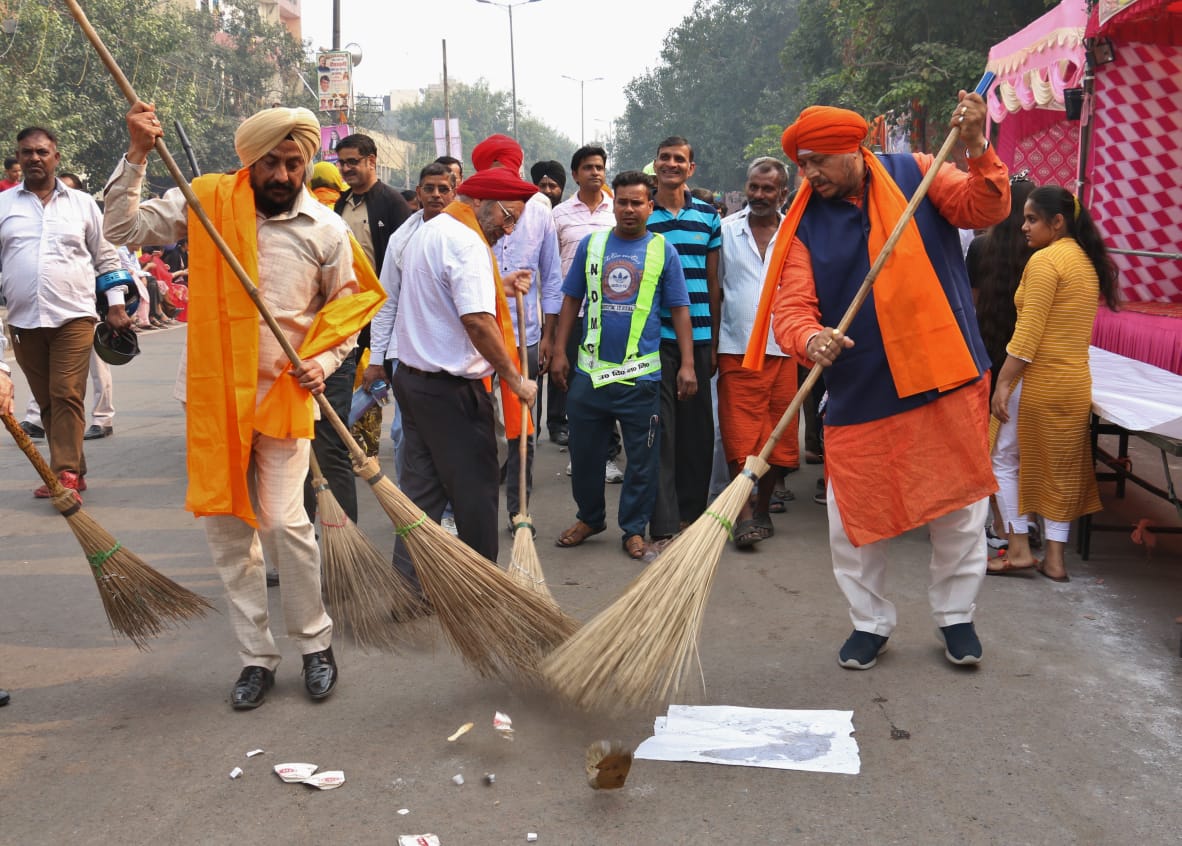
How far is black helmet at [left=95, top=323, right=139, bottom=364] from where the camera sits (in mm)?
6699

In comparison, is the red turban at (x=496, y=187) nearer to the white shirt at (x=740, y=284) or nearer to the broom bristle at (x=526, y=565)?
the broom bristle at (x=526, y=565)

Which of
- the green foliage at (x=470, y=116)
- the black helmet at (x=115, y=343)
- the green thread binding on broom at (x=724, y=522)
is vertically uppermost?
the green foliage at (x=470, y=116)

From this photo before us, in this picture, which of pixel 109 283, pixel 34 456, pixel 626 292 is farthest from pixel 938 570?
pixel 109 283

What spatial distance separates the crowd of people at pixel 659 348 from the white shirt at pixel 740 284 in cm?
2

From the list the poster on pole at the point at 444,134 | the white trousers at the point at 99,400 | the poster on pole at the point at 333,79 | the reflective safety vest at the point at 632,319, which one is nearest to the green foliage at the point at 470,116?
the poster on pole at the point at 444,134

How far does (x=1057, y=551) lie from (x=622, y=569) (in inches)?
79.8

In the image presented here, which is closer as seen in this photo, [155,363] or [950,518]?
[950,518]

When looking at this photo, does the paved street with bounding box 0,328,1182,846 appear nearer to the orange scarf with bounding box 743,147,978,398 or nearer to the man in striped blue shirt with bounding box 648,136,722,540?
the man in striped blue shirt with bounding box 648,136,722,540

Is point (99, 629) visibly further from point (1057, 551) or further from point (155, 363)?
point (155, 363)

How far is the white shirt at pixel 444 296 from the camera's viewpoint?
14.5ft

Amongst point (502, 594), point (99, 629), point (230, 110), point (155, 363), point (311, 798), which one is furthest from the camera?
point (230, 110)

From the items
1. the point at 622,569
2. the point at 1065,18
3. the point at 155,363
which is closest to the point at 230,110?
the point at 155,363

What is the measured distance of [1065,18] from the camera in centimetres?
947

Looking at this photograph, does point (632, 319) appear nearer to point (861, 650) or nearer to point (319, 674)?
point (861, 650)
